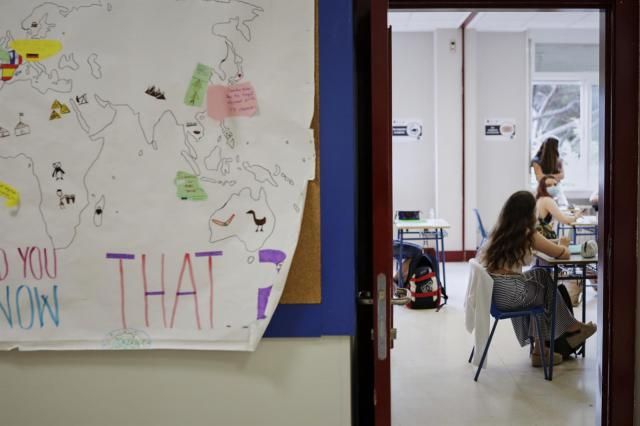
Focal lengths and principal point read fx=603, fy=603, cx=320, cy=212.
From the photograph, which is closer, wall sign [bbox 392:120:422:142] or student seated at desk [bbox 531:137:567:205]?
student seated at desk [bbox 531:137:567:205]

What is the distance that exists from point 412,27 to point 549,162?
2937 mm

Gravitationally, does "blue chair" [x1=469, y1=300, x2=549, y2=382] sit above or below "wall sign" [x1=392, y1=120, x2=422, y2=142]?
below

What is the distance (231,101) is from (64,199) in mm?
544

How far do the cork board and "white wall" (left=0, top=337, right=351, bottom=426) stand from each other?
0.13 m

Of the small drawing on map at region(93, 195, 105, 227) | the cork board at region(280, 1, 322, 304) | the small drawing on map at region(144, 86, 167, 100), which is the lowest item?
the cork board at region(280, 1, 322, 304)

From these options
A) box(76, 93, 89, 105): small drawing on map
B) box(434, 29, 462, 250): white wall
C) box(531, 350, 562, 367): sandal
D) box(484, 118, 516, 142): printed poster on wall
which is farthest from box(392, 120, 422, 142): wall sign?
box(76, 93, 89, 105): small drawing on map

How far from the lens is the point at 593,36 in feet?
24.5

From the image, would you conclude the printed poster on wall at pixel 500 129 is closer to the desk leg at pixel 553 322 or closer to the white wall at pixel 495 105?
the white wall at pixel 495 105

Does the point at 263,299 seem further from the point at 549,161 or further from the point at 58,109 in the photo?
the point at 549,161

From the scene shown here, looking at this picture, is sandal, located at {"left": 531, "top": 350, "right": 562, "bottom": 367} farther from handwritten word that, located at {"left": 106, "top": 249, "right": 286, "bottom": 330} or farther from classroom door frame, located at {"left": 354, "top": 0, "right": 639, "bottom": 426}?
handwritten word that, located at {"left": 106, "top": 249, "right": 286, "bottom": 330}

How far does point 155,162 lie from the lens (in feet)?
5.48

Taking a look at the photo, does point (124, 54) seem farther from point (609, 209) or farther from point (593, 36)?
point (593, 36)

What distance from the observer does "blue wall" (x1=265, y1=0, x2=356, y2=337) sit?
1.65 metres

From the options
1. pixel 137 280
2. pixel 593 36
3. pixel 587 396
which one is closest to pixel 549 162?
pixel 587 396
